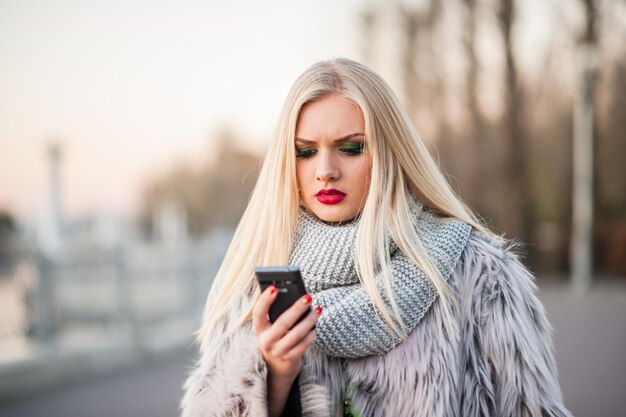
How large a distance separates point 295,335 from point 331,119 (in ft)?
2.47

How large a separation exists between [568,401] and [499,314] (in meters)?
5.78

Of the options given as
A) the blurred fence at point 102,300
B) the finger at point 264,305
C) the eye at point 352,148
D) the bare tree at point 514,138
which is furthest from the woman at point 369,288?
the bare tree at point 514,138

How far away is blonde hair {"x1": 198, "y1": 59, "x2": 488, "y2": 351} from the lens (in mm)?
2371

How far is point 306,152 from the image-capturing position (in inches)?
97.2

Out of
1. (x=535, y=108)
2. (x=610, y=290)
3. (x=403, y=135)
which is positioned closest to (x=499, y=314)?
(x=403, y=135)

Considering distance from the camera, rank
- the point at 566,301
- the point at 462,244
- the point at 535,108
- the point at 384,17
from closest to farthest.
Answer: the point at 462,244 < the point at 566,301 < the point at 535,108 < the point at 384,17

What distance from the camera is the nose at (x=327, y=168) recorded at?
94.0 inches

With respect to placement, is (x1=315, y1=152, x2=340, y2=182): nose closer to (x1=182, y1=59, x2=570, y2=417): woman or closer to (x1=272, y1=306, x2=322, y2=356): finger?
(x1=182, y1=59, x2=570, y2=417): woman

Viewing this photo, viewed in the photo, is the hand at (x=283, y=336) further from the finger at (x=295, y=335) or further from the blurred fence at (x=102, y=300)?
the blurred fence at (x=102, y=300)

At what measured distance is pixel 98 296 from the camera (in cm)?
1001

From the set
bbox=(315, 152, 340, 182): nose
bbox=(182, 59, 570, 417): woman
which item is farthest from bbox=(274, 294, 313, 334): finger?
bbox=(315, 152, 340, 182): nose

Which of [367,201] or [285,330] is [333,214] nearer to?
[367,201]

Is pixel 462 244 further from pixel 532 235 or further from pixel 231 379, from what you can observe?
pixel 532 235

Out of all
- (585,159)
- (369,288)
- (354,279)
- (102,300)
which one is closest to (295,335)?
(369,288)
